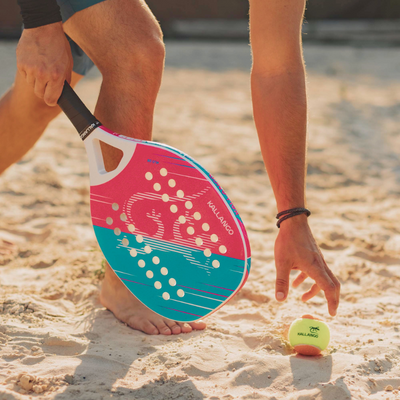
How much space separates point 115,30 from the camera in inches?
72.6

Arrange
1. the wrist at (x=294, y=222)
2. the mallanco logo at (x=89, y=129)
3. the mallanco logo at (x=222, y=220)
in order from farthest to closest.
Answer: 1. the mallanco logo at (x=89, y=129)
2. the wrist at (x=294, y=222)
3. the mallanco logo at (x=222, y=220)

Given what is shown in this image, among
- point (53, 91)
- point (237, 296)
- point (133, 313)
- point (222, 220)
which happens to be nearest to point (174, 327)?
point (133, 313)

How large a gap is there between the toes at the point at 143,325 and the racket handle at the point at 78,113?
75cm

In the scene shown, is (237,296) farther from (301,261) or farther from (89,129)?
(89,129)

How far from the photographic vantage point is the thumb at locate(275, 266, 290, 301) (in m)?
1.60

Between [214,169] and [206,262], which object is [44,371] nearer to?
[206,262]

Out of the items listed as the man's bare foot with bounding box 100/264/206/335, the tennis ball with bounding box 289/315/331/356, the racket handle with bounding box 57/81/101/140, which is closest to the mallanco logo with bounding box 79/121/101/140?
the racket handle with bounding box 57/81/101/140

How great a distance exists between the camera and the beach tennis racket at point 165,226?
159 cm

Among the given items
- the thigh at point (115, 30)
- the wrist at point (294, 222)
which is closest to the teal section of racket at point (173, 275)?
the wrist at point (294, 222)

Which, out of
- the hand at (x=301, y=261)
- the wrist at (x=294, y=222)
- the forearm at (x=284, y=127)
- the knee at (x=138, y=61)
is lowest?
the hand at (x=301, y=261)

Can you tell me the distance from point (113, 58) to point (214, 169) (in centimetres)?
206

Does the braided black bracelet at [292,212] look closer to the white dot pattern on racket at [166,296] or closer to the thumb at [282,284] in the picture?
the thumb at [282,284]

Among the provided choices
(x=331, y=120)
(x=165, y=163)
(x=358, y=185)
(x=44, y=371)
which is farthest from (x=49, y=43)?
(x=331, y=120)

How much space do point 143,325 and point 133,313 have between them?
85 mm
